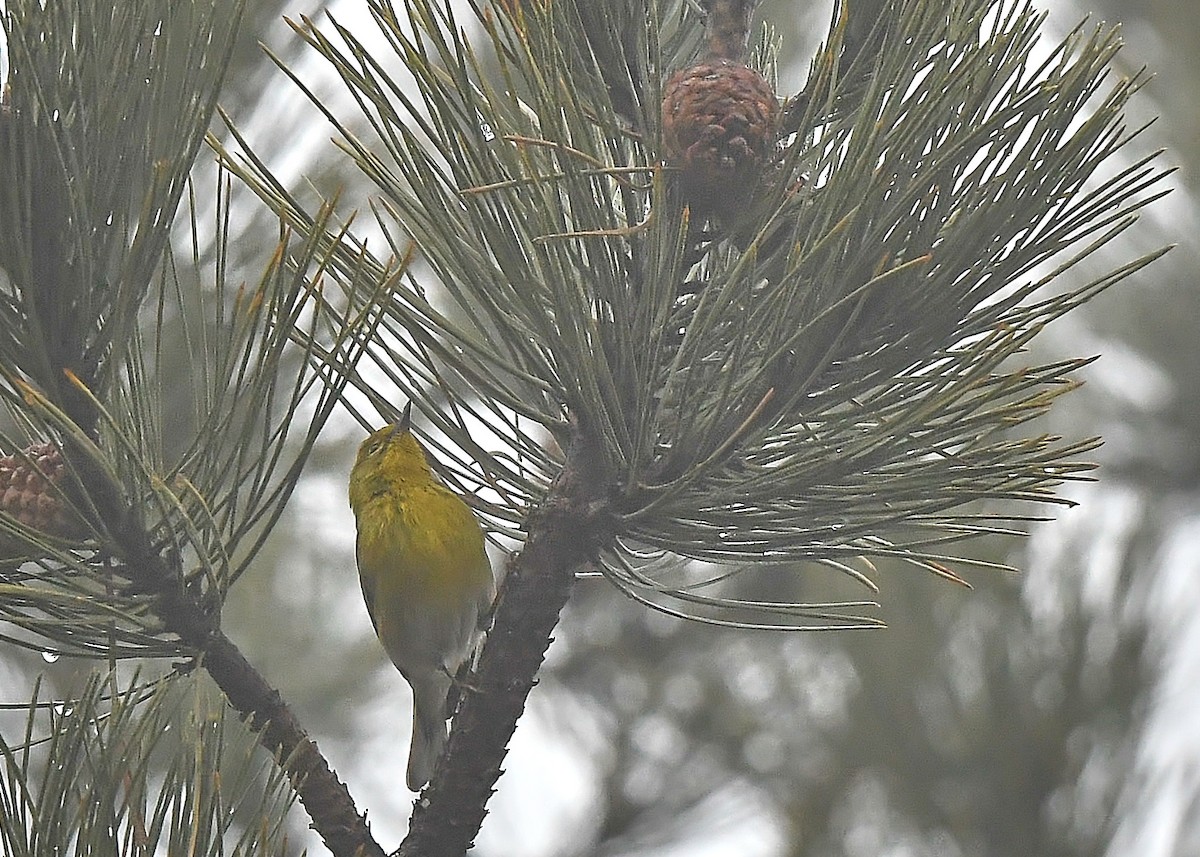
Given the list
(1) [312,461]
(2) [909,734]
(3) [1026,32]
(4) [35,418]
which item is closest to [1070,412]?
(2) [909,734]

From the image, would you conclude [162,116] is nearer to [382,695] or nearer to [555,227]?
[555,227]

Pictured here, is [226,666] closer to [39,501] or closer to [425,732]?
[39,501]

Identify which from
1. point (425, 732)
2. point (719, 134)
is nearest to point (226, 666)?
point (719, 134)

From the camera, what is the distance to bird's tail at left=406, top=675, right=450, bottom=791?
1.54m

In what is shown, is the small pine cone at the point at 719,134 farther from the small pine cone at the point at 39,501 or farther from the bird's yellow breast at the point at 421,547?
the bird's yellow breast at the point at 421,547

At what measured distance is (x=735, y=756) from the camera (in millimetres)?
2686

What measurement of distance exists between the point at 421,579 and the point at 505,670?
1.94 feet

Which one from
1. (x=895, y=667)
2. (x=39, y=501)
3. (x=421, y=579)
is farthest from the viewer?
(x=895, y=667)

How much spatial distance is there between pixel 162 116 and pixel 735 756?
6.86 ft

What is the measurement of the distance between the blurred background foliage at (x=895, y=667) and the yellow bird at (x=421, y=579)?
417 mm

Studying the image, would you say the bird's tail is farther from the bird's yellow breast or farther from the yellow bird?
the bird's yellow breast

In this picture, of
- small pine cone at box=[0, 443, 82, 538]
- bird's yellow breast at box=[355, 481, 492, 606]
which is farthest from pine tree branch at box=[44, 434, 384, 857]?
bird's yellow breast at box=[355, 481, 492, 606]

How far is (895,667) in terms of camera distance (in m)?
2.18

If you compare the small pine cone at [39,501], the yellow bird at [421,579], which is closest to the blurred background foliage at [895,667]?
the yellow bird at [421,579]
